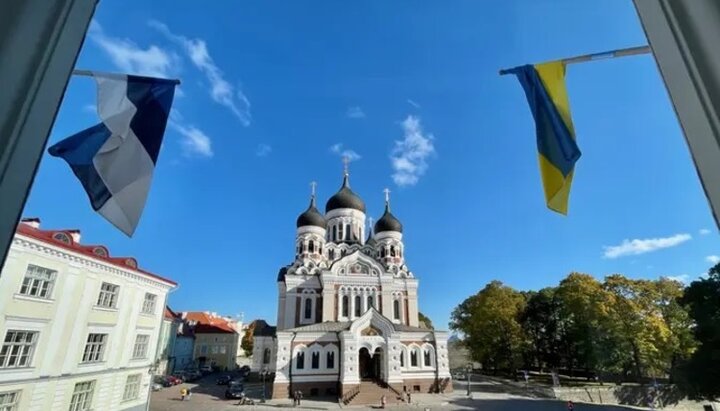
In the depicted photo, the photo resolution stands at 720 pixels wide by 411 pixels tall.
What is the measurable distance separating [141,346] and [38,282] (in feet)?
20.5

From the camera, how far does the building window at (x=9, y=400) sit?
34.1ft

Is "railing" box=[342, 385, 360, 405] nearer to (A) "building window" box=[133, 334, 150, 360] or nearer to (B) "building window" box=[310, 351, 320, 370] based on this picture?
(B) "building window" box=[310, 351, 320, 370]

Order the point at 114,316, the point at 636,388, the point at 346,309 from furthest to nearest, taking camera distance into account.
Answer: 1. the point at 346,309
2. the point at 636,388
3. the point at 114,316

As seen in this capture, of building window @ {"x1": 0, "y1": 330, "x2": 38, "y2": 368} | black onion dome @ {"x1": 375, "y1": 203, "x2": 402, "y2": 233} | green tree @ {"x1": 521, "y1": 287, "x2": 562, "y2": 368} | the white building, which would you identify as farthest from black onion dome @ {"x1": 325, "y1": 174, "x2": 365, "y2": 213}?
building window @ {"x1": 0, "y1": 330, "x2": 38, "y2": 368}

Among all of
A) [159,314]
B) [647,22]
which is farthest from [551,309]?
[647,22]

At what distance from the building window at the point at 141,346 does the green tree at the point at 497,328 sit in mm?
29716

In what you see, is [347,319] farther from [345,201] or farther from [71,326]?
[71,326]

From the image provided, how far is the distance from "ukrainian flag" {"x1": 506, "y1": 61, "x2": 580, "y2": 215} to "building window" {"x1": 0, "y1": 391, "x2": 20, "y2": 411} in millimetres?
15064

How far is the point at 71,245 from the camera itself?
12.3 meters

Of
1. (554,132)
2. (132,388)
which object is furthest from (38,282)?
(554,132)

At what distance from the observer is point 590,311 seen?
29.6 meters

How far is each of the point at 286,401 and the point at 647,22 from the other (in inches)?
1078

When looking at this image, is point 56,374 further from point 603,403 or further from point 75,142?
point 603,403

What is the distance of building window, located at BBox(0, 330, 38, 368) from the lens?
10367mm
